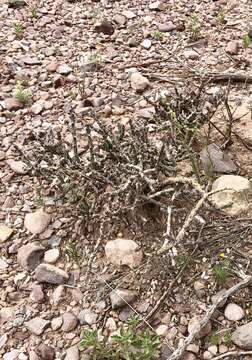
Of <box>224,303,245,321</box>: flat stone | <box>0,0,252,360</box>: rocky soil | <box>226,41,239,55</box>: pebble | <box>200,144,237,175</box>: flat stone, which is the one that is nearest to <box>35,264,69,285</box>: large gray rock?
<box>0,0,252,360</box>: rocky soil

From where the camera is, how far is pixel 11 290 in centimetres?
256

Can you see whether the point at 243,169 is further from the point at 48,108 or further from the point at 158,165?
the point at 48,108

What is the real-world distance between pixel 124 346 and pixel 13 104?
1.70 metres

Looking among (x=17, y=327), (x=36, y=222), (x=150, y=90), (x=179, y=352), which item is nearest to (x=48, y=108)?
(x=150, y=90)

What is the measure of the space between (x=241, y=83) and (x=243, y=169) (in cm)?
75

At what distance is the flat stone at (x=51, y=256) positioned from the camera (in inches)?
A: 104

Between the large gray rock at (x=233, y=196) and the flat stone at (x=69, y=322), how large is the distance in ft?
2.59

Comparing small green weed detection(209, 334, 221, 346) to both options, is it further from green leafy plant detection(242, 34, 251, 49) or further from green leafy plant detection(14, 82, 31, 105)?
green leafy plant detection(242, 34, 251, 49)

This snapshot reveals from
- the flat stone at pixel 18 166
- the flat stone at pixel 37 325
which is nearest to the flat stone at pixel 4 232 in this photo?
the flat stone at pixel 18 166

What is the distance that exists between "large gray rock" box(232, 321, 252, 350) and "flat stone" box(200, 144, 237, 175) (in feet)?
2.63

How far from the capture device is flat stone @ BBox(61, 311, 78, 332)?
95.0 inches

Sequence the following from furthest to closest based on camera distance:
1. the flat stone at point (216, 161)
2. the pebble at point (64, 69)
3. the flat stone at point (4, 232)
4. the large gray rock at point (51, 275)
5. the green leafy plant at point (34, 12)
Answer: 1. the green leafy plant at point (34, 12)
2. the pebble at point (64, 69)
3. the flat stone at point (216, 161)
4. the flat stone at point (4, 232)
5. the large gray rock at point (51, 275)

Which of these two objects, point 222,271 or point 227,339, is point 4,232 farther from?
point 227,339

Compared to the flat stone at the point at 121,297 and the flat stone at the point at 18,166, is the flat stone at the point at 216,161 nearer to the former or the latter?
the flat stone at the point at 121,297
